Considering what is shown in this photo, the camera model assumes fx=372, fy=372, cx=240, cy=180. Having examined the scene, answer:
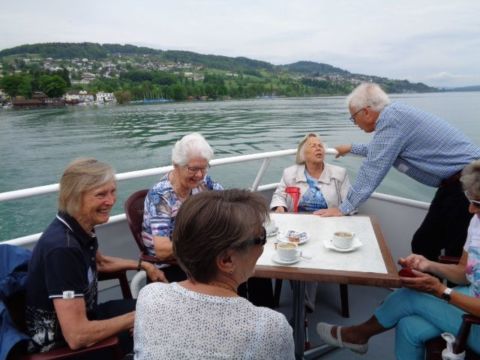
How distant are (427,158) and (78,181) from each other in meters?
1.68

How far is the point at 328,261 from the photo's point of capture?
145cm

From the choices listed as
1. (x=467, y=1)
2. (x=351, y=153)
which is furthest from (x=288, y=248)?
(x=467, y=1)

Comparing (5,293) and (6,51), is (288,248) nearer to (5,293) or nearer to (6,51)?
(5,293)

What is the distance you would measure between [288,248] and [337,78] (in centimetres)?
1388

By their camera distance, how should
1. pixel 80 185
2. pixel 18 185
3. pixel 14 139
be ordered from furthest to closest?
pixel 14 139 → pixel 18 185 → pixel 80 185

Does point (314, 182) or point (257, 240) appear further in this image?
point (314, 182)

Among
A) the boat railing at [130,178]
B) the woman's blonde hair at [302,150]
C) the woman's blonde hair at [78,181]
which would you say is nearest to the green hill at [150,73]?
the boat railing at [130,178]

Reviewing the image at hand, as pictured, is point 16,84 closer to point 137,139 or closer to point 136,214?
point 137,139

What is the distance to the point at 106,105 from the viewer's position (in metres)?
20.3

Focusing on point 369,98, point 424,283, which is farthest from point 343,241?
point 369,98

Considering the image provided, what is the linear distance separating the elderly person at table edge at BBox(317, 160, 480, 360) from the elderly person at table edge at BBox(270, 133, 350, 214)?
0.77 m

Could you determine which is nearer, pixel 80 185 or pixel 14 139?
pixel 80 185

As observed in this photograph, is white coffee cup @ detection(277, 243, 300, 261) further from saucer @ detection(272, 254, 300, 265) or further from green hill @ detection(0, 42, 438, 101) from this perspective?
green hill @ detection(0, 42, 438, 101)

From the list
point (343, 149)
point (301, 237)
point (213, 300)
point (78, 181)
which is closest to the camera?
point (213, 300)
